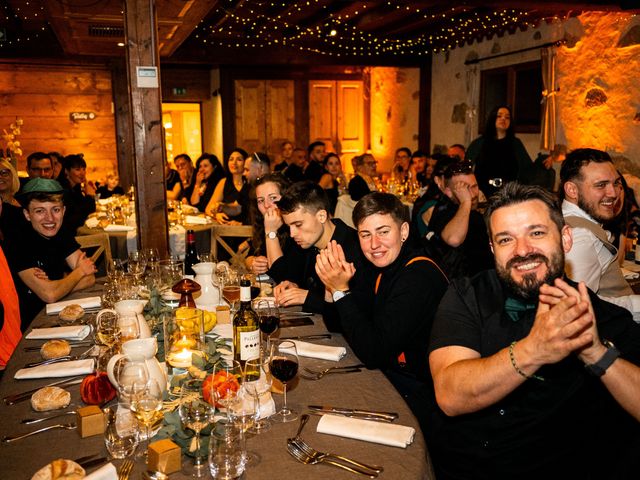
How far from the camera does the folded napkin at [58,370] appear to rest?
195 cm

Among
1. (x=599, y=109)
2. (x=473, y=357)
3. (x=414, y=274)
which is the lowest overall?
(x=473, y=357)

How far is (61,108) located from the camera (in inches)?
379

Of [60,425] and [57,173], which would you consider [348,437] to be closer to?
[60,425]

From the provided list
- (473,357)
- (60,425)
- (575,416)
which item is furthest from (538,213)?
(60,425)

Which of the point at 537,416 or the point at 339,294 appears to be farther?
the point at 339,294

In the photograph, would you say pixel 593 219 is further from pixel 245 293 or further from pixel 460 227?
pixel 245 293

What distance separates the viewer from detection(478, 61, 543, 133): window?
750 cm

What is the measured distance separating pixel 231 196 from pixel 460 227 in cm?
334

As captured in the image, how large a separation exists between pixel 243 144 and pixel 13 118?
12.6 ft

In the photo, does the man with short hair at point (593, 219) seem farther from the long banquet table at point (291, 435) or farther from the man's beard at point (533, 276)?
the long banquet table at point (291, 435)

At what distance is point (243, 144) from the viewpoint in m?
10.3

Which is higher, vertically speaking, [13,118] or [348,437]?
[13,118]

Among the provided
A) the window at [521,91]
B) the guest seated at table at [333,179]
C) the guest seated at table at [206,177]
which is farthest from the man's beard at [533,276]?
the window at [521,91]

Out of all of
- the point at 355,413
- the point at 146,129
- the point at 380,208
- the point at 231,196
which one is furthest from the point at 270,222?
the point at 231,196
